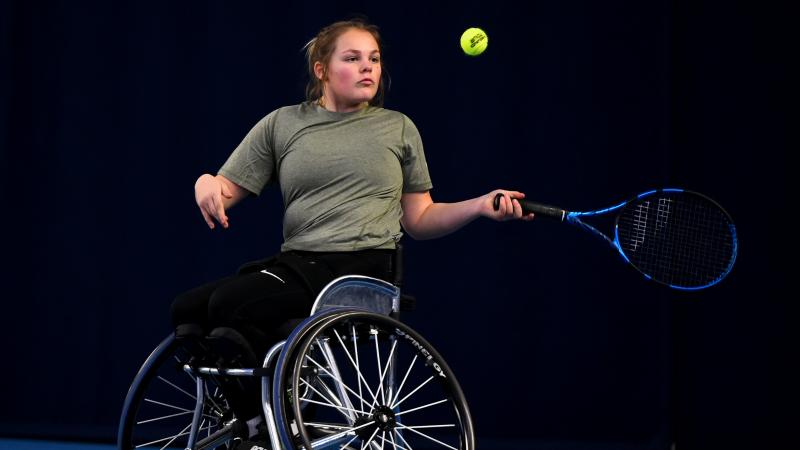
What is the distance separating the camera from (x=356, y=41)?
7.61 ft

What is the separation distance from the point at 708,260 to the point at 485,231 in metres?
0.94

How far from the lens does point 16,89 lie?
12.3 ft

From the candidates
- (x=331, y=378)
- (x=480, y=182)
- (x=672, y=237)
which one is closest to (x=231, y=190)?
(x=331, y=378)

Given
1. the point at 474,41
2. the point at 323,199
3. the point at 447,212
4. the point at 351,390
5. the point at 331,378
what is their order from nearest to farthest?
the point at 351,390, the point at 331,378, the point at 323,199, the point at 447,212, the point at 474,41

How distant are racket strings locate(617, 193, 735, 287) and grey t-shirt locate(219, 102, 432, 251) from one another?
21.7 inches

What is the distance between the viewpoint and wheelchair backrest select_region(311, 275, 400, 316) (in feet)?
6.59

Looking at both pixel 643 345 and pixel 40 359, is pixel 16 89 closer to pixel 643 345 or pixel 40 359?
pixel 40 359

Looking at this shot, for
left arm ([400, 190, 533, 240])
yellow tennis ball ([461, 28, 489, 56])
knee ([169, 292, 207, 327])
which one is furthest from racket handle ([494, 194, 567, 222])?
yellow tennis ball ([461, 28, 489, 56])

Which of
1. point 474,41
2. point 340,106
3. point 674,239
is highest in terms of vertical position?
point 474,41

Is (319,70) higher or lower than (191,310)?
higher

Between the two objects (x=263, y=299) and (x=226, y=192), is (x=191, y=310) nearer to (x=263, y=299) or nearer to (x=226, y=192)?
(x=263, y=299)

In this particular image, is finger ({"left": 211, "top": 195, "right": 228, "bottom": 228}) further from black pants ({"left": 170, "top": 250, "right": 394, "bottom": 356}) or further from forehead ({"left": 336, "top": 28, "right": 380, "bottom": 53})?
forehead ({"left": 336, "top": 28, "right": 380, "bottom": 53})

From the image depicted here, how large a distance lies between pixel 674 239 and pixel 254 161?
1135 mm

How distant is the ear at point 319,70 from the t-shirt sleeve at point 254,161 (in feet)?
0.55
